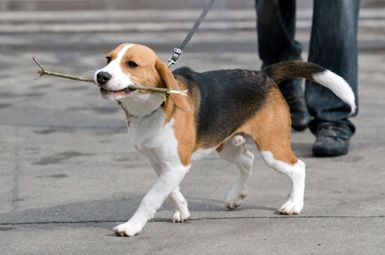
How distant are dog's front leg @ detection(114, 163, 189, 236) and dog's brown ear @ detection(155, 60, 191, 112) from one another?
32 cm

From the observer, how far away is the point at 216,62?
37.7 feet

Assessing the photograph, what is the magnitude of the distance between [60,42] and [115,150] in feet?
19.4

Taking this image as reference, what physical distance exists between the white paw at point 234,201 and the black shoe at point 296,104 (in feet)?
7.51

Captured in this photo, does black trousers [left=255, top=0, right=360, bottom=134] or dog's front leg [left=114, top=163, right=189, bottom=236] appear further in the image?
black trousers [left=255, top=0, right=360, bottom=134]

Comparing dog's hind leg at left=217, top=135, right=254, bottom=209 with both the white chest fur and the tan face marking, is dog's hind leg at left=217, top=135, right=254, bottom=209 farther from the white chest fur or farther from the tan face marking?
the tan face marking

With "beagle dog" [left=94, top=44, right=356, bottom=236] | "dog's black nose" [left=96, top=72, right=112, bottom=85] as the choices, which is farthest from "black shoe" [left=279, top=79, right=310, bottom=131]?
"dog's black nose" [left=96, top=72, right=112, bottom=85]

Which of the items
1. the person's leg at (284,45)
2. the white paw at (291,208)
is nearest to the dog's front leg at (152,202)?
the white paw at (291,208)

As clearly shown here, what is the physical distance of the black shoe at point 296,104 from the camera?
8336 millimetres

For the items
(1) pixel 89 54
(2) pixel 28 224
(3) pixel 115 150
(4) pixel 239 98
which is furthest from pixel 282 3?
→ (1) pixel 89 54

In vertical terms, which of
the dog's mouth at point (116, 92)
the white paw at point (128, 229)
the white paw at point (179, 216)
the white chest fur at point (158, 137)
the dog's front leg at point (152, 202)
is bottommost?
the white paw at point (179, 216)

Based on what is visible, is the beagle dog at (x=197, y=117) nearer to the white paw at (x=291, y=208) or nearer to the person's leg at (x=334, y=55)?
the white paw at (x=291, y=208)

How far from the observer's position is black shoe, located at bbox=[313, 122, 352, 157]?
7375mm

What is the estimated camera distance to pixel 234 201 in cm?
610

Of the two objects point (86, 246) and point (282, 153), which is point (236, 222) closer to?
point (282, 153)
